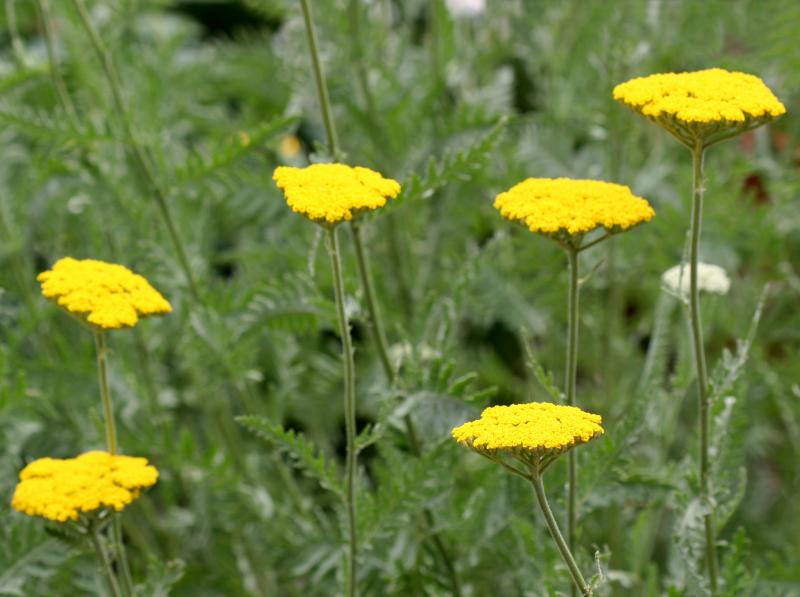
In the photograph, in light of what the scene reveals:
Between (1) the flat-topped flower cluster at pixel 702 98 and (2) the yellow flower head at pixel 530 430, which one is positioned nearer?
(2) the yellow flower head at pixel 530 430

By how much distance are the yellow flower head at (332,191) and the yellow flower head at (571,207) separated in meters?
0.13

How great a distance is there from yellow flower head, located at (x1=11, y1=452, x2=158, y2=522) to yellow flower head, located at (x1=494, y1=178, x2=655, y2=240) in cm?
47

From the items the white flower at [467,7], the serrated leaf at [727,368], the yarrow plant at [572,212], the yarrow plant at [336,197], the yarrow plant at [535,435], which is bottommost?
the serrated leaf at [727,368]

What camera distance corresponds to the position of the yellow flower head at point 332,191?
1.17 meters

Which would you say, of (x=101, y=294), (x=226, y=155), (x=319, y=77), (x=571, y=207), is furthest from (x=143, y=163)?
(x=571, y=207)

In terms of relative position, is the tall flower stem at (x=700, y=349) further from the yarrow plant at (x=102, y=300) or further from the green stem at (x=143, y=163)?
the green stem at (x=143, y=163)

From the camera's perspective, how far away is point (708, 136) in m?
1.21

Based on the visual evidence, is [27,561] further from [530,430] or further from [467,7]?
[467,7]

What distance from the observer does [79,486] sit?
1.25 metres

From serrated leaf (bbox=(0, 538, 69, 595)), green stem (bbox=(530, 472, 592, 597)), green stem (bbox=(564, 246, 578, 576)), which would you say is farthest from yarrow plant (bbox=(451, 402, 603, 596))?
serrated leaf (bbox=(0, 538, 69, 595))

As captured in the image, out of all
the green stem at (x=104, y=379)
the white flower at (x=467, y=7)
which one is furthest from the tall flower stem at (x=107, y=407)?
the white flower at (x=467, y=7)

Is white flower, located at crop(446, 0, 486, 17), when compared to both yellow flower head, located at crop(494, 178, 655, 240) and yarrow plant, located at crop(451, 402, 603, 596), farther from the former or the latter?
yarrow plant, located at crop(451, 402, 603, 596)

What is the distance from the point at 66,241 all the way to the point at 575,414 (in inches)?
58.1

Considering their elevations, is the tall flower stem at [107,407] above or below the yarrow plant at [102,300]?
below
